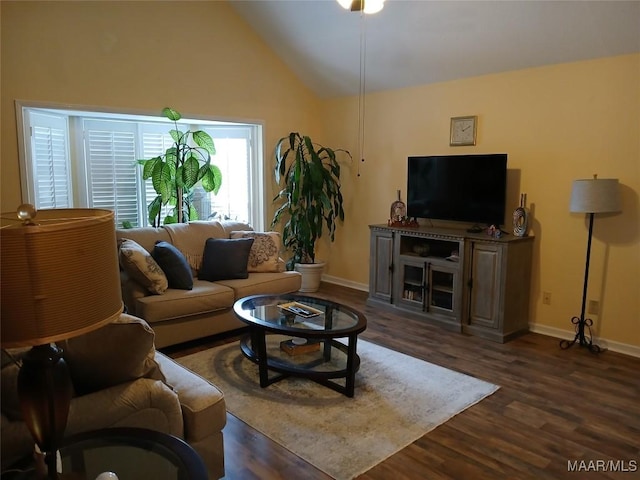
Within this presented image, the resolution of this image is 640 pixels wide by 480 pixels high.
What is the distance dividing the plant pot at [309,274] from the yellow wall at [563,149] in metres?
1.75

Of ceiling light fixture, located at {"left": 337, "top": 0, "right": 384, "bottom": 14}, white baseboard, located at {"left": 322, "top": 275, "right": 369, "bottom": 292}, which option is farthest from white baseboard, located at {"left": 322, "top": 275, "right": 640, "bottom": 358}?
ceiling light fixture, located at {"left": 337, "top": 0, "right": 384, "bottom": 14}

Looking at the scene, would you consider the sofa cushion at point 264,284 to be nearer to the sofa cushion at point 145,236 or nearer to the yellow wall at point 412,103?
the sofa cushion at point 145,236

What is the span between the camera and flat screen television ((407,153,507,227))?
13.8 ft

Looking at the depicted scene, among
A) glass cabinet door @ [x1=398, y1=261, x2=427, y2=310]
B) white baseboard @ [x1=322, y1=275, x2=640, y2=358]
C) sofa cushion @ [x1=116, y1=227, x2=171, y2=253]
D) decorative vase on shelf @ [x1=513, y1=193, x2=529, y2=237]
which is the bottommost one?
white baseboard @ [x1=322, y1=275, x2=640, y2=358]

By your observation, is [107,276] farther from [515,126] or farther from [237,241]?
[515,126]

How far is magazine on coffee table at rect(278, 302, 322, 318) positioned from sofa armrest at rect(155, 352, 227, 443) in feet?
3.88

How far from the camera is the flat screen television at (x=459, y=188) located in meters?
4.21

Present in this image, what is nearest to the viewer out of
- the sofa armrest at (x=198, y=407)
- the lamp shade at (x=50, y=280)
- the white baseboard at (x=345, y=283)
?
the lamp shade at (x=50, y=280)

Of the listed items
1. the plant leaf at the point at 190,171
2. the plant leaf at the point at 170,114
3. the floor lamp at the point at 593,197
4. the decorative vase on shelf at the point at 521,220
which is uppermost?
the plant leaf at the point at 170,114

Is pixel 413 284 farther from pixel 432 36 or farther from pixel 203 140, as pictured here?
pixel 203 140

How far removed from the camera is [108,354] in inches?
67.9

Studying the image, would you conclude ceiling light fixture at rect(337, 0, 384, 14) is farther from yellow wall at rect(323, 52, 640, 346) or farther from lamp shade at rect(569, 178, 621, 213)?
lamp shade at rect(569, 178, 621, 213)

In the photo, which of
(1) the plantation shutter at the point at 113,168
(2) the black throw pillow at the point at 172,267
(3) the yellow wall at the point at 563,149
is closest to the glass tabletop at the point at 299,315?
(2) the black throw pillow at the point at 172,267

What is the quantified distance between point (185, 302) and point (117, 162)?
2536 millimetres
